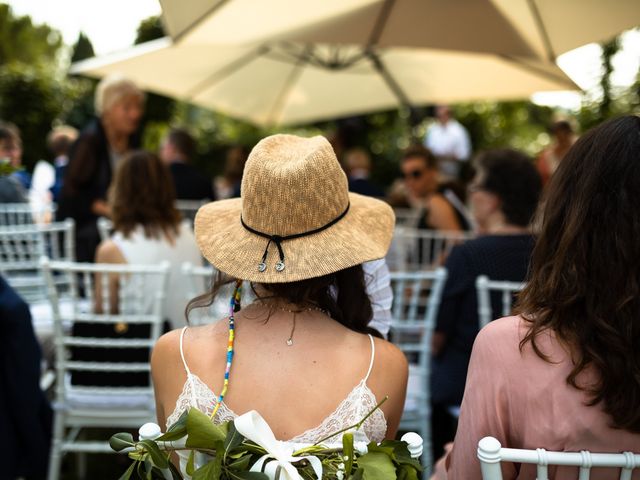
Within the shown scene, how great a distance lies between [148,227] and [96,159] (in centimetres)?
167

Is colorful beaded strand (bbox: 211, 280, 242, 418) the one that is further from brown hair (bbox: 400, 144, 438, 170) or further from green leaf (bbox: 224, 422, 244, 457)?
brown hair (bbox: 400, 144, 438, 170)

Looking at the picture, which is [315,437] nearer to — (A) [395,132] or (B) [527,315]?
(B) [527,315]

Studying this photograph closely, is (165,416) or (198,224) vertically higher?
(198,224)

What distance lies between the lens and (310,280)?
1.82 meters

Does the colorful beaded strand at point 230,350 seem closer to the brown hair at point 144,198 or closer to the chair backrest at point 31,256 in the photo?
the brown hair at point 144,198

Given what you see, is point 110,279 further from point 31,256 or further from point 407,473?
point 407,473

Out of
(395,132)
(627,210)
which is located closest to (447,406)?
(627,210)

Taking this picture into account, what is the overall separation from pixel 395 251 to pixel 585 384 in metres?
3.26

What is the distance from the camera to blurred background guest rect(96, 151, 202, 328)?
3553 mm

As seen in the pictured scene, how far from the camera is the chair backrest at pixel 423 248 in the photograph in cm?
471

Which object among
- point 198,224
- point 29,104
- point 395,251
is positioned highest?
point 29,104

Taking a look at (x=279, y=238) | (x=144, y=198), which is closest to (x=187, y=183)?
(x=144, y=198)

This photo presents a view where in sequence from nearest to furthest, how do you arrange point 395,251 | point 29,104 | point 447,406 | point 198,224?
point 198,224 < point 447,406 < point 395,251 < point 29,104

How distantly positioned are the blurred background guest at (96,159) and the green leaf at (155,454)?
12.5 feet
